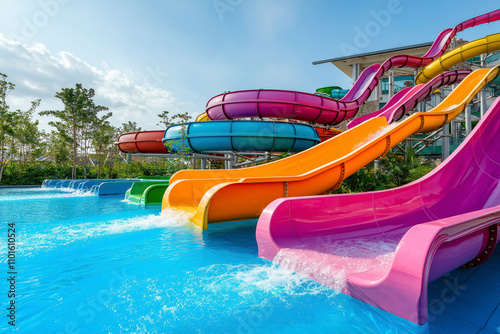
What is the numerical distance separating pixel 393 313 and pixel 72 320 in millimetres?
2422

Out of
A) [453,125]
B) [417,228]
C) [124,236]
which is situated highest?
[453,125]

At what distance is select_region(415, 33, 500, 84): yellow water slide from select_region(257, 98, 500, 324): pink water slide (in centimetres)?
1009

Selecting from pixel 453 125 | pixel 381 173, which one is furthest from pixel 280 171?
pixel 453 125

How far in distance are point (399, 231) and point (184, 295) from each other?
11.1 feet

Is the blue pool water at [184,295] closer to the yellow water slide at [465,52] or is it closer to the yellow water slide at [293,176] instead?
the yellow water slide at [293,176]

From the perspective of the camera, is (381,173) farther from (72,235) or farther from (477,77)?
(72,235)

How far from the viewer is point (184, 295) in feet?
7.74

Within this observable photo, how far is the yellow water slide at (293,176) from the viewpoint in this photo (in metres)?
4.90

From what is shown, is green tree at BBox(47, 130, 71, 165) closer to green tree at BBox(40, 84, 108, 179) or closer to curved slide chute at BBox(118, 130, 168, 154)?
green tree at BBox(40, 84, 108, 179)

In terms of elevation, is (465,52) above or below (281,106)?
above

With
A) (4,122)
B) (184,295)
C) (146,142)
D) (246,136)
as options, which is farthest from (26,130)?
(184,295)

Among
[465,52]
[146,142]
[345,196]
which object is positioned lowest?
[345,196]

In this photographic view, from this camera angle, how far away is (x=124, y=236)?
459 cm

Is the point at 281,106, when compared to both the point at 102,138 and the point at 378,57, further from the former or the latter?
the point at 102,138
